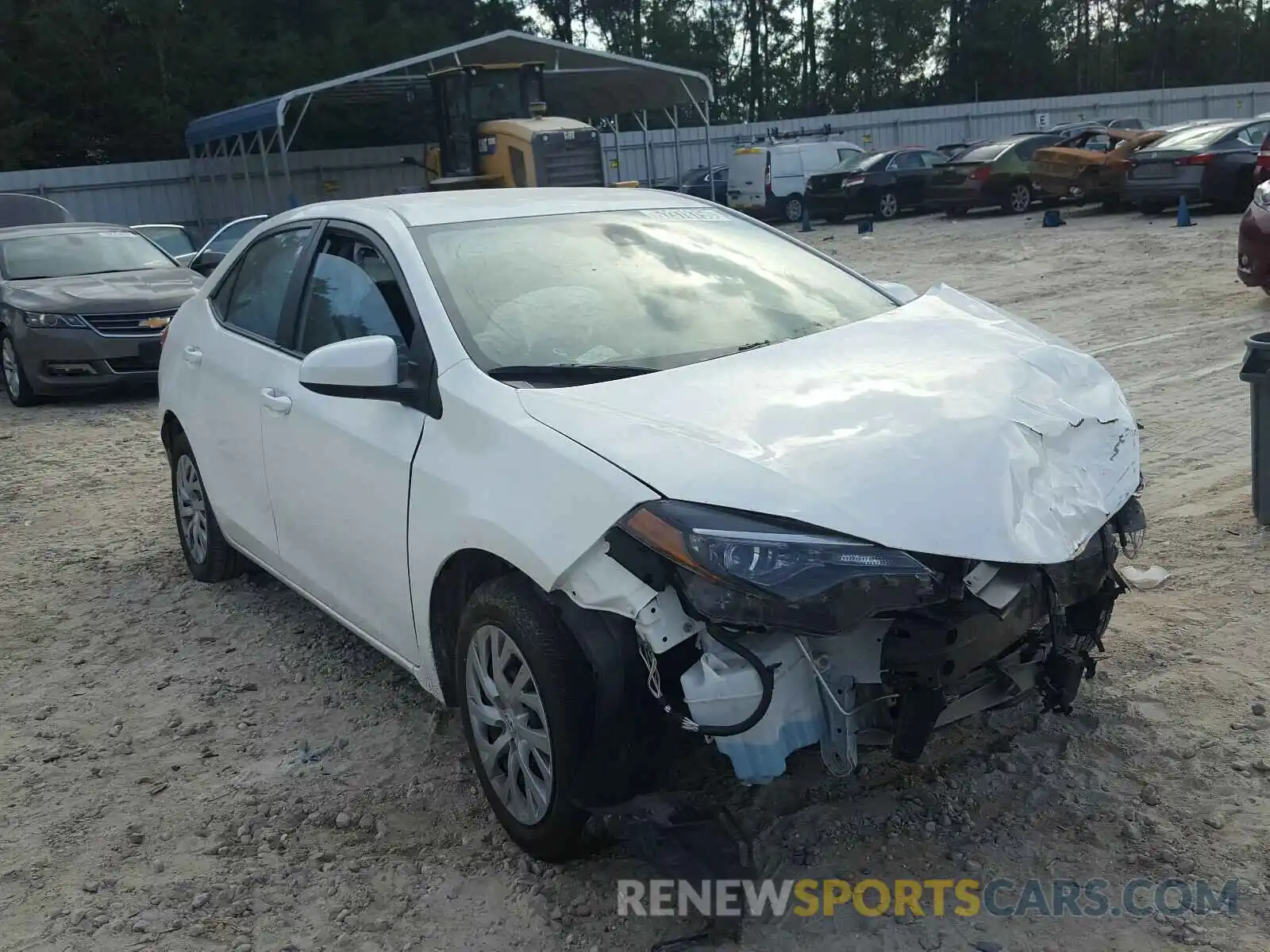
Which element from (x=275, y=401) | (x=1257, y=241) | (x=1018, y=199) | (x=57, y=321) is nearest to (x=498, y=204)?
(x=275, y=401)

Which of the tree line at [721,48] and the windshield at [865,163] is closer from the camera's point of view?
the windshield at [865,163]

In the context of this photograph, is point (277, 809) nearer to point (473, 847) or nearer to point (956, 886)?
point (473, 847)

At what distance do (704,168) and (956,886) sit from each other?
1164 inches

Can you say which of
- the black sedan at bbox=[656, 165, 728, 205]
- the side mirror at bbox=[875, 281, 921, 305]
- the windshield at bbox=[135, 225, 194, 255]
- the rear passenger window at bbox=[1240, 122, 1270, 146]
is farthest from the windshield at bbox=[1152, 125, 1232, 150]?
the side mirror at bbox=[875, 281, 921, 305]

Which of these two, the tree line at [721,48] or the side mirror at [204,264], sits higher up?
the tree line at [721,48]

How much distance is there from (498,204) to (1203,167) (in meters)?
17.1

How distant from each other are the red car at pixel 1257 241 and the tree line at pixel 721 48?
30617mm

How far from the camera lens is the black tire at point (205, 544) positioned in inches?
214

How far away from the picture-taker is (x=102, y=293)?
1072cm

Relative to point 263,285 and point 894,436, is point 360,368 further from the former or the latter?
point 263,285

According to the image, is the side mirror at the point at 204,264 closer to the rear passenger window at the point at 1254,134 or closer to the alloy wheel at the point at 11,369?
the alloy wheel at the point at 11,369

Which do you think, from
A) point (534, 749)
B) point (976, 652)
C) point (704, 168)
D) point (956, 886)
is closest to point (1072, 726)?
point (956, 886)

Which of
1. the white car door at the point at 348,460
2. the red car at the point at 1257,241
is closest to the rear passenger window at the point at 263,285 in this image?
the white car door at the point at 348,460

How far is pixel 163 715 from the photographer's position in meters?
4.39
